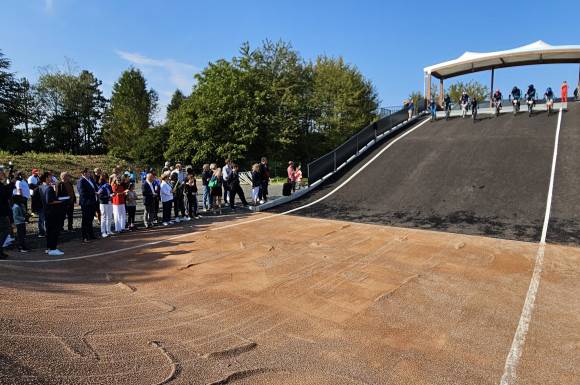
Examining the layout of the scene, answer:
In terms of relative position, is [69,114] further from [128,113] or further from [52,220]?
[52,220]

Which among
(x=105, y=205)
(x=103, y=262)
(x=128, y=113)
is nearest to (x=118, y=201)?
(x=105, y=205)

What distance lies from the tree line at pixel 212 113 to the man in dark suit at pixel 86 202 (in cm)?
2141

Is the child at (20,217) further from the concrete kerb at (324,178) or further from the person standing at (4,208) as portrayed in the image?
the concrete kerb at (324,178)

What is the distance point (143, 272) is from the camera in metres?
6.86

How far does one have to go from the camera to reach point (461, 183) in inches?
546

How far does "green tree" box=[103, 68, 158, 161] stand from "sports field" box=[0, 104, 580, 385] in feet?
141

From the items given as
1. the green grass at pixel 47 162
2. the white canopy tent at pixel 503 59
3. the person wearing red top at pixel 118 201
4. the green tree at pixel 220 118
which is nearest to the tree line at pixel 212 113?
the green tree at pixel 220 118

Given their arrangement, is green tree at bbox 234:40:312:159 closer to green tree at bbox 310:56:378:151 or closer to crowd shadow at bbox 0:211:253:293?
green tree at bbox 310:56:378:151

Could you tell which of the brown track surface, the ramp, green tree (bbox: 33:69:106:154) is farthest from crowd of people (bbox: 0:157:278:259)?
green tree (bbox: 33:69:106:154)

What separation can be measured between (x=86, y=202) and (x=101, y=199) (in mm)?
662

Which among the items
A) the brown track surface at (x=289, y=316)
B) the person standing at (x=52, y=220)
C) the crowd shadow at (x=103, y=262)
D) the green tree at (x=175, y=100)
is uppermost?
the green tree at (x=175, y=100)

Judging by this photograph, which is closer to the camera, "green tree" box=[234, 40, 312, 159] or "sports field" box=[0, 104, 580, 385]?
"sports field" box=[0, 104, 580, 385]

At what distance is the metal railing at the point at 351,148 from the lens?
17141 millimetres

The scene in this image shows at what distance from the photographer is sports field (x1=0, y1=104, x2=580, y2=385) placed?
359cm
